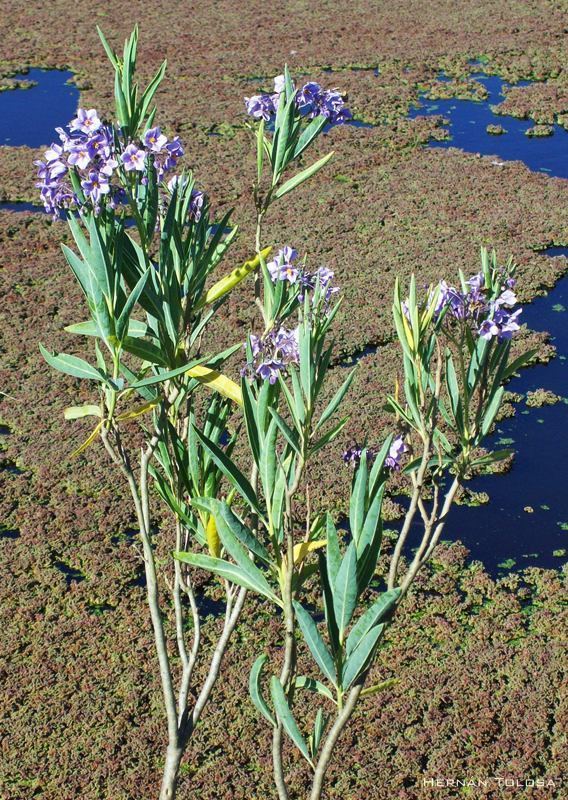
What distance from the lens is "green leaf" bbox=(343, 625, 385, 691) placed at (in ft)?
5.24

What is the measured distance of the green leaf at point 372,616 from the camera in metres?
1.58

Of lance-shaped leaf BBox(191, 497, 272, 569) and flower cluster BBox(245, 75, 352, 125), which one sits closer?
lance-shaped leaf BBox(191, 497, 272, 569)

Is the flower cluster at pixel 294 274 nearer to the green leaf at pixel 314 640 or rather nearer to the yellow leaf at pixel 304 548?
the yellow leaf at pixel 304 548

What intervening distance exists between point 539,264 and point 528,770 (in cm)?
362

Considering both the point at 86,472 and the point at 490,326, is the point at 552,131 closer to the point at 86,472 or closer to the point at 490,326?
the point at 86,472

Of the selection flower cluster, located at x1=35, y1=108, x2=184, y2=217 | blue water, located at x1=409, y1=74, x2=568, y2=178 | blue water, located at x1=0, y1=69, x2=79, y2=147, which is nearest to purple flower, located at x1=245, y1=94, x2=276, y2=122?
flower cluster, located at x1=35, y1=108, x2=184, y2=217

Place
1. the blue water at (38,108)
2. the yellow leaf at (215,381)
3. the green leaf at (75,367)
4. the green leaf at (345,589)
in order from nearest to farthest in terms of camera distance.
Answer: the green leaf at (345,589), the green leaf at (75,367), the yellow leaf at (215,381), the blue water at (38,108)

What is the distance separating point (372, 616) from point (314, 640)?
10 centimetres

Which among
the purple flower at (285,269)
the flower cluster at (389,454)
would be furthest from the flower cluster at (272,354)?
the flower cluster at (389,454)

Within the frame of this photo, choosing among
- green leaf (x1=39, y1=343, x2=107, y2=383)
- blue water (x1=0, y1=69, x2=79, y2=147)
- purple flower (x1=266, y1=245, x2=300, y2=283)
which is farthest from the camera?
blue water (x1=0, y1=69, x2=79, y2=147)

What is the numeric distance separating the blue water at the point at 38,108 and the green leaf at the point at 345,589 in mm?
6421

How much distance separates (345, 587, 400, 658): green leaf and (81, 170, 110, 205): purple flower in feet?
2.64

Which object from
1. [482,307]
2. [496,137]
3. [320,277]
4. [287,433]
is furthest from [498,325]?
[496,137]

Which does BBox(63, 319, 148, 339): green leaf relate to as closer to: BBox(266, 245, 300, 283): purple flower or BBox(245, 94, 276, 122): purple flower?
BBox(266, 245, 300, 283): purple flower
